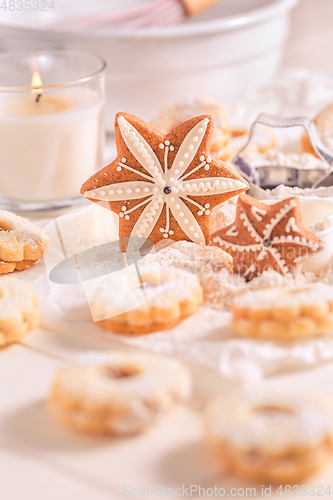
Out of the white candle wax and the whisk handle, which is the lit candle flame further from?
the whisk handle

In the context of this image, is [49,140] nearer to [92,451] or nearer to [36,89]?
[36,89]

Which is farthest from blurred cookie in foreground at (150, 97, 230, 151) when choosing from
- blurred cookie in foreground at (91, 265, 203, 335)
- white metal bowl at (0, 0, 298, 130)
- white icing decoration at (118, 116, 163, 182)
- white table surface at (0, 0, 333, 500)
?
white table surface at (0, 0, 333, 500)

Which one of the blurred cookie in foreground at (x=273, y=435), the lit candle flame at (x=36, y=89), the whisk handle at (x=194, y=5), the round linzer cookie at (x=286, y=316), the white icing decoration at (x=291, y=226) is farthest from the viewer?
the whisk handle at (x=194, y=5)

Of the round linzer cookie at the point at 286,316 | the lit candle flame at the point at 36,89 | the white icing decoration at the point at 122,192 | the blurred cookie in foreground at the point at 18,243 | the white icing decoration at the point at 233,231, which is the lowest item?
the blurred cookie in foreground at the point at 18,243

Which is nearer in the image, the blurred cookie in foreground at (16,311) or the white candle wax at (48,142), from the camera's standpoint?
the blurred cookie in foreground at (16,311)

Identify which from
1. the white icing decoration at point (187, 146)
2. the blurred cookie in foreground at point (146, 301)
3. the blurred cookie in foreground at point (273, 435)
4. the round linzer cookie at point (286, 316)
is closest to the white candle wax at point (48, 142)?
the white icing decoration at point (187, 146)

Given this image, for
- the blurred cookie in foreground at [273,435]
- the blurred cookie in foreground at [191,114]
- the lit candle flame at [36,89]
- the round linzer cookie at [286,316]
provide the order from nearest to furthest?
1. the blurred cookie in foreground at [273,435]
2. the round linzer cookie at [286,316]
3. the lit candle flame at [36,89]
4. the blurred cookie in foreground at [191,114]

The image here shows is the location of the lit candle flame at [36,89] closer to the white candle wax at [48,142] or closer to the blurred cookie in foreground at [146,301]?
the white candle wax at [48,142]
